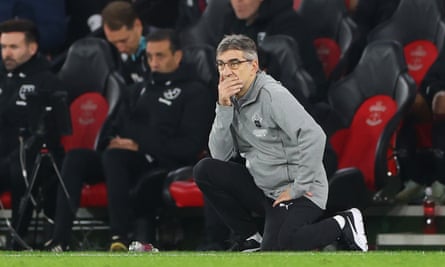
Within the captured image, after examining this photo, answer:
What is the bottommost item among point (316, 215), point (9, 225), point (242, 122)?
point (9, 225)

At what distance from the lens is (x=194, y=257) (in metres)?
7.18

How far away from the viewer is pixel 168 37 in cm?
1116

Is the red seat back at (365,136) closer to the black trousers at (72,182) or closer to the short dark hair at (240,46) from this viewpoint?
the black trousers at (72,182)

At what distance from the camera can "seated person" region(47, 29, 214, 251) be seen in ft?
34.9

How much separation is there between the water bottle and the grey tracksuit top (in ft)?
7.54

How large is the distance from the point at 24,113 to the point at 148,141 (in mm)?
995

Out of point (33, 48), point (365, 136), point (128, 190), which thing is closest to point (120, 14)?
point (33, 48)

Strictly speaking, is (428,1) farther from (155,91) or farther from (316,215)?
(316,215)

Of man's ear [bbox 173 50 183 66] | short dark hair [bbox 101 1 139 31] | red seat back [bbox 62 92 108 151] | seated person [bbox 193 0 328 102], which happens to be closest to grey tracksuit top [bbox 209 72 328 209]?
man's ear [bbox 173 50 183 66]

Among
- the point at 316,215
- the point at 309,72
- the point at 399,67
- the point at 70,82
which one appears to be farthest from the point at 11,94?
the point at 316,215

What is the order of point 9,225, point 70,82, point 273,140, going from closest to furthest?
point 273,140
point 9,225
point 70,82

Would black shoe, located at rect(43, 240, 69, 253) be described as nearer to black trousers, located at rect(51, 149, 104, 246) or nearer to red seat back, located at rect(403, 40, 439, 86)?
black trousers, located at rect(51, 149, 104, 246)

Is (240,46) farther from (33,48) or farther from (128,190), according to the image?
(33,48)

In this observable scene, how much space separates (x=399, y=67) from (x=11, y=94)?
2978mm
